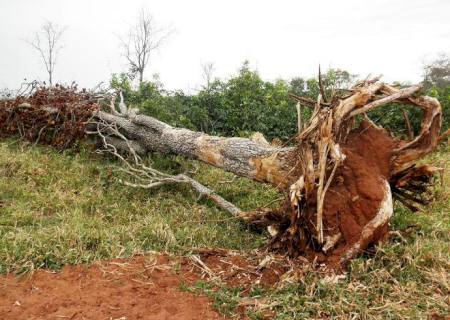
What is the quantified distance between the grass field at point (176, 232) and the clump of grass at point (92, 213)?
0.01 m

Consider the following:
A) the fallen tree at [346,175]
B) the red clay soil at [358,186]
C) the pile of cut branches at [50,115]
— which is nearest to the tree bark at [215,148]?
the fallen tree at [346,175]

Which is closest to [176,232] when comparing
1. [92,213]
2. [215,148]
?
[92,213]

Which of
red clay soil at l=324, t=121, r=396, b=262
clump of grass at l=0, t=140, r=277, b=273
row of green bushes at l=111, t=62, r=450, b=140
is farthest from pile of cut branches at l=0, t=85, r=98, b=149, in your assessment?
red clay soil at l=324, t=121, r=396, b=262

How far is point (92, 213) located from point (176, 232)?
1281 mm

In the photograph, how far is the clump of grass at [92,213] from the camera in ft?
13.0

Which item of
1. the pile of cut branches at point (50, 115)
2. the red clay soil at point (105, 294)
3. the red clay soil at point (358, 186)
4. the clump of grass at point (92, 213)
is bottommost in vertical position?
the red clay soil at point (105, 294)

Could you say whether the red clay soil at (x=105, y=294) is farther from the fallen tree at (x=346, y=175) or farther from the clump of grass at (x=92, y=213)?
the fallen tree at (x=346, y=175)

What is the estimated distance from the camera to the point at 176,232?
4555 millimetres

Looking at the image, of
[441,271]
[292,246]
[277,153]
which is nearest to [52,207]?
[277,153]

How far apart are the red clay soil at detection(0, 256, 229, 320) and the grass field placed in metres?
0.18

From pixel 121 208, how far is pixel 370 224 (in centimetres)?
302

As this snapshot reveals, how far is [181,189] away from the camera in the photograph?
611 centimetres

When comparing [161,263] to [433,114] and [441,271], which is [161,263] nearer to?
[441,271]

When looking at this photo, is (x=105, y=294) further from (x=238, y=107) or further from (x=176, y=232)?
(x=238, y=107)
